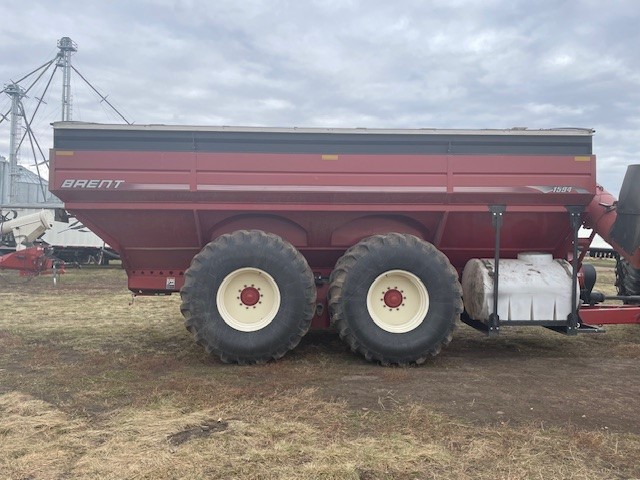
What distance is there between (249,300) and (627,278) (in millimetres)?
5708

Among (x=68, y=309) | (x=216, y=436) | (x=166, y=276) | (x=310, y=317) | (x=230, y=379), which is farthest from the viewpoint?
(x=68, y=309)

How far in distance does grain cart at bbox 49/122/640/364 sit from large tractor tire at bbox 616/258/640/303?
6.07 ft

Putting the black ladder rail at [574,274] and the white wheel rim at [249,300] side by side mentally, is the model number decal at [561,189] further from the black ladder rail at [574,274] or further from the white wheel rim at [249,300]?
the white wheel rim at [249,300]

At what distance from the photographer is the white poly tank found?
5.55m

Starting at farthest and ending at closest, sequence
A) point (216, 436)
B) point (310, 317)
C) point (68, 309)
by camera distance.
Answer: point (68, 309) < point (310, 317) < point (216, 436)

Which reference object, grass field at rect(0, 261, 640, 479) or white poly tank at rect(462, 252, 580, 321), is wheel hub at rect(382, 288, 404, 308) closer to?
grass field at rect(0, 261, 640, 479)

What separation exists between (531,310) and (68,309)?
7.70 metres

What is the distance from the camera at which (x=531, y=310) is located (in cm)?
556

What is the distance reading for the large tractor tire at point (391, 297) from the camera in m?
5.27

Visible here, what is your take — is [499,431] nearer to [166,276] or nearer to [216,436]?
[216,436]

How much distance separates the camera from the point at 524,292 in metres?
5.56

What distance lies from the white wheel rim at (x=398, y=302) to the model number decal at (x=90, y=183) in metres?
2.92

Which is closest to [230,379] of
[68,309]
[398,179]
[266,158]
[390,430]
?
[390,430]

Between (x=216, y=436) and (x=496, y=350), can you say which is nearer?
(x=216, y=436)
